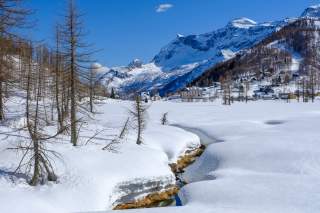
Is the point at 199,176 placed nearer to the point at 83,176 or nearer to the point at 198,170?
the point at 198,170

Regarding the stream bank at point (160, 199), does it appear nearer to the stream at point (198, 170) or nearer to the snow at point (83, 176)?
the stream at point (198, 170)

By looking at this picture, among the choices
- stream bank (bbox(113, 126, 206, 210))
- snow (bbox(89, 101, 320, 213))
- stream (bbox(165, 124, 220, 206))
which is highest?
snow (bbox(89, 101, 320, 213))

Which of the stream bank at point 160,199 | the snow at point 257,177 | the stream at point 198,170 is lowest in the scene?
the stream bank at point 160,199

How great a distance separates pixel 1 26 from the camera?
18.2 meters

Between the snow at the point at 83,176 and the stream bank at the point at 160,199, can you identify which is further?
the stream bank at the point at 160,199

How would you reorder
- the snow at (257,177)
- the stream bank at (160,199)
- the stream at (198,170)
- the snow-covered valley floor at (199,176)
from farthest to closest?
the stream at (198,170), the stream bank at (160,199), the snow-covered valley floor at (199,176), the snow at (257,177)

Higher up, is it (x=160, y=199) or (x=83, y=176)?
(x=83, y=176)

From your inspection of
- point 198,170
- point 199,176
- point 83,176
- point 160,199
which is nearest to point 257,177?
point 160,199

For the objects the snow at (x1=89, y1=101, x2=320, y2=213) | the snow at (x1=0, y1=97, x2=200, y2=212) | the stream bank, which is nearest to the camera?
the snow at (x1=89, y1=101, x2=320, y2=213)

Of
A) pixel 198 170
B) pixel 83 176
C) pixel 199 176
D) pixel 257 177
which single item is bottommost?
pixel 199 176

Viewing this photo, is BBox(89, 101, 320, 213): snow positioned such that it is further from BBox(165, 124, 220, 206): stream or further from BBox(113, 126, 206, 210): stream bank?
BBox(113, 126, 206, 210): stream bank

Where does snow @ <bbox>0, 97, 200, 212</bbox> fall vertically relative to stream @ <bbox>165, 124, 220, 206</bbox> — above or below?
above

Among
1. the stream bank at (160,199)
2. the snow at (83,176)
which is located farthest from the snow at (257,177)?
the snow at (83,176)

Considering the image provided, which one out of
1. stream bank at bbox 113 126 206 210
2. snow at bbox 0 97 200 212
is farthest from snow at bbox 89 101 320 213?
snow at bbox 0 97 200 212
